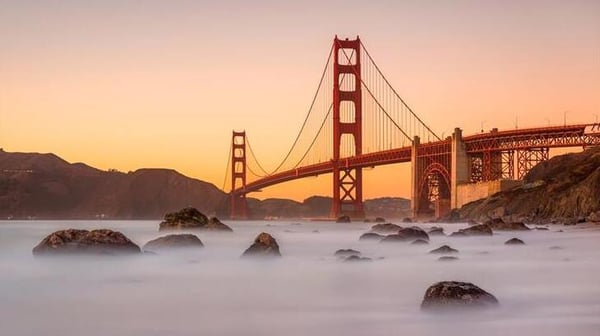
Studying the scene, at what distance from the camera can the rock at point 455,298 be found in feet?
30.5

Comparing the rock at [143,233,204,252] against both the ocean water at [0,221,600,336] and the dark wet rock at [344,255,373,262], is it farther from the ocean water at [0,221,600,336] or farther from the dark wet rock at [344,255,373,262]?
the dark wet rock at [344,255,373,262]

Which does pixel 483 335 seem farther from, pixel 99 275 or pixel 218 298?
pixel 99 275

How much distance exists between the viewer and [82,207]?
12788 cm

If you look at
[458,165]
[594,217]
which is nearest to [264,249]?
[594,217]

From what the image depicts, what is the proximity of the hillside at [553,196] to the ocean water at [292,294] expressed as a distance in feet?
71.2

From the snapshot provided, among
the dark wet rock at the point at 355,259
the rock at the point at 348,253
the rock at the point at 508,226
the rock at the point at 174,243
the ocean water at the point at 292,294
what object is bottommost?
the ocean water at the point at 292,294

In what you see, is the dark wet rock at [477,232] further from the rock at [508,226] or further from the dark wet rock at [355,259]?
the dark wet rock at [355,259]

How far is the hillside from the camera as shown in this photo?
42219mm

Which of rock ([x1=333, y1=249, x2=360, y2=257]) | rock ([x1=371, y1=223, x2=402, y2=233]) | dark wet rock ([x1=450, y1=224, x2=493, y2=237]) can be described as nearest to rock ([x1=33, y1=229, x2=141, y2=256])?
rock ([x1=333, y1=249, x2=360, y2=257])

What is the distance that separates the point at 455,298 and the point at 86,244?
9.93 m

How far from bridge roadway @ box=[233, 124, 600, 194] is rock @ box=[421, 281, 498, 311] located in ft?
159

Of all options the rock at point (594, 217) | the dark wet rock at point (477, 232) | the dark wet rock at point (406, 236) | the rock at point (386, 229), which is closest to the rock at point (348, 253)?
the dark wet rock at point (406, 236)

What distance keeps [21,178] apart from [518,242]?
11999cm

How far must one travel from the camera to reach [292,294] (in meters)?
12.7
